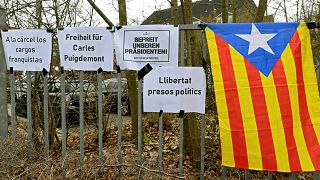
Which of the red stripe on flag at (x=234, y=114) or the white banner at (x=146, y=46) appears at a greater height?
the white banner at (x=146, y=46)

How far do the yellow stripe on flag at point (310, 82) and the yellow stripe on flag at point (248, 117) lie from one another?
1.80 feet

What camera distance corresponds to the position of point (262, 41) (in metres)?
3.22

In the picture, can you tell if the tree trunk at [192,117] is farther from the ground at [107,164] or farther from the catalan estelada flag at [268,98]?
the catalan estelada flag at [268,98]

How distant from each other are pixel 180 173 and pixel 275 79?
1383mm

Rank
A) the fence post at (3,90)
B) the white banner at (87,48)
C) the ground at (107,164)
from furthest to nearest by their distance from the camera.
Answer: the fence post at (3,90)
the white banner at (87,48)
the ground at (107,164)

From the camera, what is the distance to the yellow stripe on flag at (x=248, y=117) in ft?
10.5

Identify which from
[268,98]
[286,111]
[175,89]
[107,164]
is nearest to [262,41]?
[268,98]

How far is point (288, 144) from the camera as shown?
3.18 m

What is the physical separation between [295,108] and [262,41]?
729mm

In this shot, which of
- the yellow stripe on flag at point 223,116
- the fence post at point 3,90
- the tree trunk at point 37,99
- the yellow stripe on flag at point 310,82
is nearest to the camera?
the yellow stripe on flag at point 310,82

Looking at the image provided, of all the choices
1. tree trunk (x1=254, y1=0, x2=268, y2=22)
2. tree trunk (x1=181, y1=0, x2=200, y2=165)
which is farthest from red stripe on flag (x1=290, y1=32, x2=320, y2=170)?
tree trunk (x1=254, y1=0, x2=268, y2=22)

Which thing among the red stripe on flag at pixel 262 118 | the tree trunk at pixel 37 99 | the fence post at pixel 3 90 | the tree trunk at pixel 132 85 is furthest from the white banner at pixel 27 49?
the red stripe on flag at pixel 262 118

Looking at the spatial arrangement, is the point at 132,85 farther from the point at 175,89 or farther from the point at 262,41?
the point at 262,41

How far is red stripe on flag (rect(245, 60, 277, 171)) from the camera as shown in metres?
3.20
